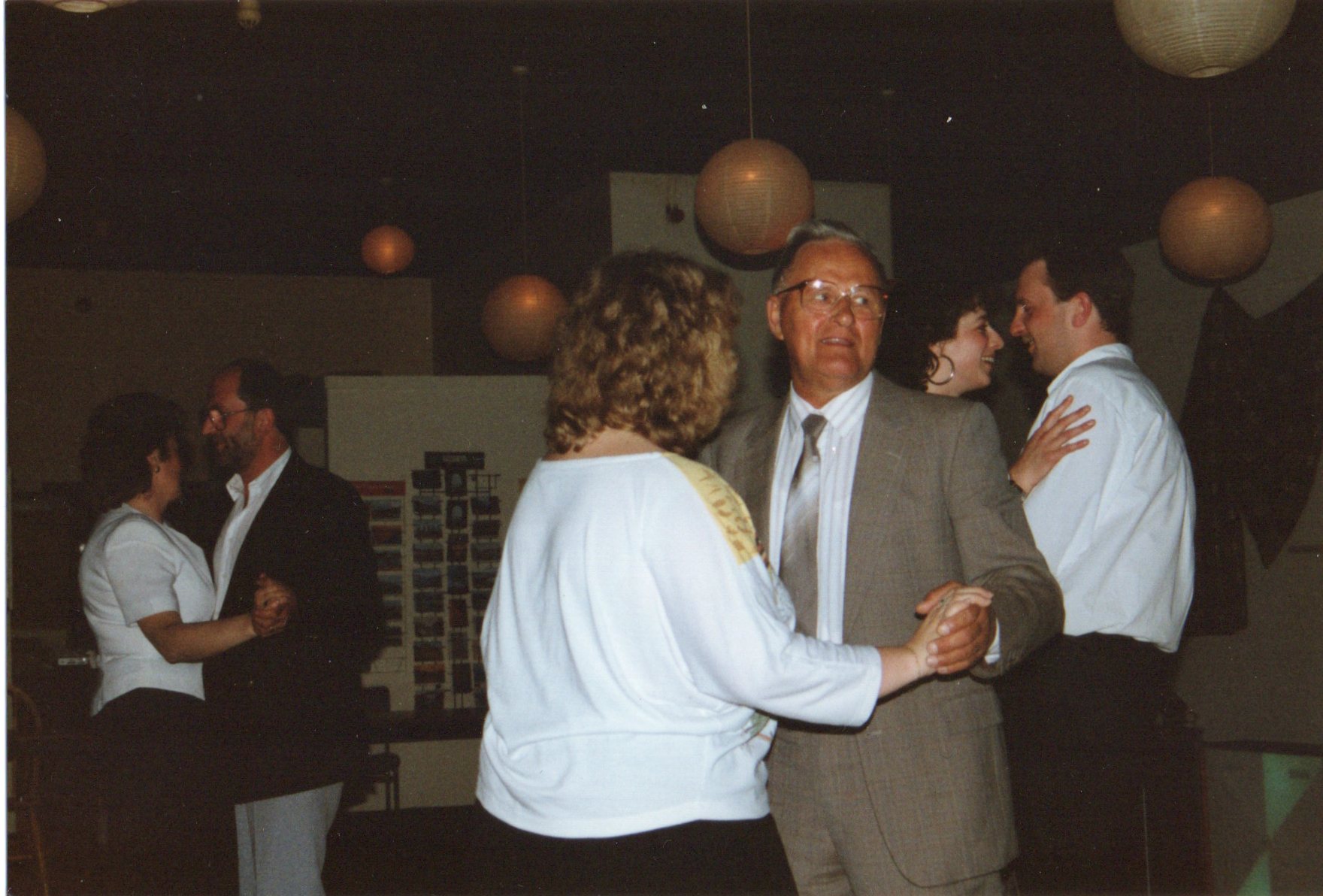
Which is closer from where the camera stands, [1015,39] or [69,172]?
[1015,39]

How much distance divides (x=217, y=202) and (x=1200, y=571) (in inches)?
262

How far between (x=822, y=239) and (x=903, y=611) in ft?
2.32

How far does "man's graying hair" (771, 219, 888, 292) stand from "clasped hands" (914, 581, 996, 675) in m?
0.64

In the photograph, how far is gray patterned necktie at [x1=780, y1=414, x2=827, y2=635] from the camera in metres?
2.18

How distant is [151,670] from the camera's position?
317 cm

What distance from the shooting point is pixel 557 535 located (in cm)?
177

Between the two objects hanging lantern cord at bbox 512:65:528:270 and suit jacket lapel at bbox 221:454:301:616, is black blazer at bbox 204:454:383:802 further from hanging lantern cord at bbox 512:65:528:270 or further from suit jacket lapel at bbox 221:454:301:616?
hanging lantern cord at bbox 512:65:528:270

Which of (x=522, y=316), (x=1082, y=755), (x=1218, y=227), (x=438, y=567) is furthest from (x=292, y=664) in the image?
(x=438, y=567)

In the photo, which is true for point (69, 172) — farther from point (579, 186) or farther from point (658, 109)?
point (658, 109)

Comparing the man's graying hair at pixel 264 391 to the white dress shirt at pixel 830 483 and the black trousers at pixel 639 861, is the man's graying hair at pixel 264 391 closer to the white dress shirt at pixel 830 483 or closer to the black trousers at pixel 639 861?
the white dress shirt at pixel 830 483

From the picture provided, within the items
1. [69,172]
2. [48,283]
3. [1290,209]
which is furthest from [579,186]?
[48,283]

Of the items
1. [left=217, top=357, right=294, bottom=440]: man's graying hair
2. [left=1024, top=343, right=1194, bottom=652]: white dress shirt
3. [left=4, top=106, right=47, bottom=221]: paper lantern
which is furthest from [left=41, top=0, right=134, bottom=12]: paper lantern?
[left=1024, top=343, right=1194, bottom=652]: white dress shirt

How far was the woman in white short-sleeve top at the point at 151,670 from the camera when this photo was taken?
309 centimetres

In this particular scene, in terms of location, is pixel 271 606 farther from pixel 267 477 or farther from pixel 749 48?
pixel 749 48
